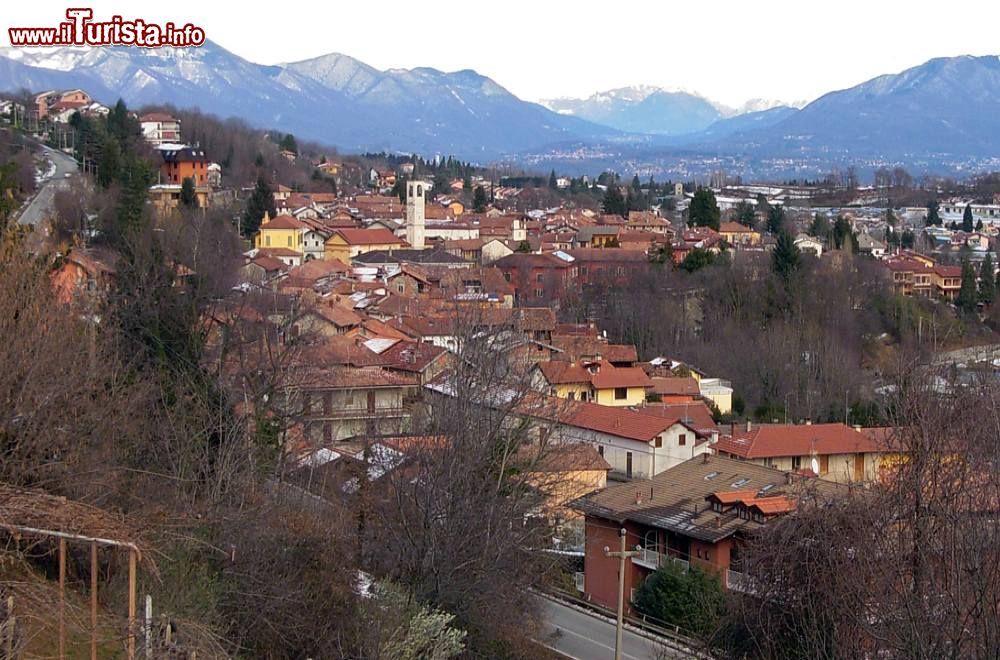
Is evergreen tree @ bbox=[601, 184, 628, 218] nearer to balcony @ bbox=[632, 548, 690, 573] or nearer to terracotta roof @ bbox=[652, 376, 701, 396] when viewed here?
terracotta roof @ bbox=[652, 376, 701, 396]

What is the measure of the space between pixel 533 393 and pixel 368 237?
83.3ft

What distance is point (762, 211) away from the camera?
6131 cm

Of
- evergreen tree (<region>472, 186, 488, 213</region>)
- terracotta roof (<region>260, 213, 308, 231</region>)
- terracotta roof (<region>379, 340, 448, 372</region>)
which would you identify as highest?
terracotta roof (<region>260, 213, 308, 231</region>)

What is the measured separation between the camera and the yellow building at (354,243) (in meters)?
39.8

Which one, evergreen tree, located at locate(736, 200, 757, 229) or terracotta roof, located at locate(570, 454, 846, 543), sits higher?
evergreen tree, located at locate(736, 200, 757, 229)

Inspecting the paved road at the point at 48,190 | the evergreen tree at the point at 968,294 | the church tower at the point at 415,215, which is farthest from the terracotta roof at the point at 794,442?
the church tower at the point at 415,215

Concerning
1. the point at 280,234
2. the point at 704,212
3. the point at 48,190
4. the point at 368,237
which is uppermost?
the point at 48,190

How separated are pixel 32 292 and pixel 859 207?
2692 inches

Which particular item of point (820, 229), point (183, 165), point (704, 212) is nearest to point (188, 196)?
point (183, 165)

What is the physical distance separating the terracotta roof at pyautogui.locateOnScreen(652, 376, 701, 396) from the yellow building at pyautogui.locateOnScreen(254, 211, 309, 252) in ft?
56.4

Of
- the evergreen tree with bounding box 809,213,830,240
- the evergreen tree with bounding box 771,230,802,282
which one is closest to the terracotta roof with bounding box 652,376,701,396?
the evergreen tree with bounding box 771,230,802,282

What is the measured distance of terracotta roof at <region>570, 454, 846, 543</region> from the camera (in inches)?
515

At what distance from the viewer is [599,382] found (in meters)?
22.7

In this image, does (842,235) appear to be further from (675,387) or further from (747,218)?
(675,387)
